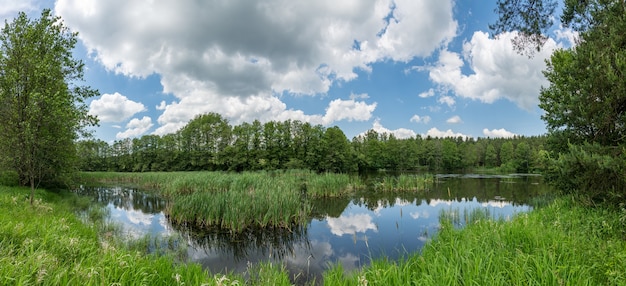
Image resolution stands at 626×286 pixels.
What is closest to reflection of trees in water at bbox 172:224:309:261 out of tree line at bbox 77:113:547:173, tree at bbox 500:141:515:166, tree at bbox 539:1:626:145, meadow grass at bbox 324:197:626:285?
meadow grass at bbox 324:197:626:285

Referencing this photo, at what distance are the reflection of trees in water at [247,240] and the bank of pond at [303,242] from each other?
0.04m

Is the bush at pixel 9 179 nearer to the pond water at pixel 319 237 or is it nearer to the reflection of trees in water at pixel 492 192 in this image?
the pond water at pixel 319 237

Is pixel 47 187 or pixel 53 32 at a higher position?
pixel 53 32

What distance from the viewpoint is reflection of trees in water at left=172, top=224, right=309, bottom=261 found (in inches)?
358

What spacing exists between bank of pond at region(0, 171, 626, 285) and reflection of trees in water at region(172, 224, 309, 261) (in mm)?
39

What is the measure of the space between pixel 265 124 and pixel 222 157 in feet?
34.4

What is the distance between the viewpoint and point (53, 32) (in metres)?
10.7

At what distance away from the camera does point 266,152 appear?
5369 centimetres

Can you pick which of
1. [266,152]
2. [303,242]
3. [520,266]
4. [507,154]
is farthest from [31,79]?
[507,154]

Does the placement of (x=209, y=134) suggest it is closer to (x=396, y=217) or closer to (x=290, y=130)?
(x=290, y=130)

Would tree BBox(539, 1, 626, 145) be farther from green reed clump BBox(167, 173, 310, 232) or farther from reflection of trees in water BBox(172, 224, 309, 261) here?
green reed clump BBox(167, 173, 310, 232)

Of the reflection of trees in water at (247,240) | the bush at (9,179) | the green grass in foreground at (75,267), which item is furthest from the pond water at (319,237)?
the bush at (9,179)

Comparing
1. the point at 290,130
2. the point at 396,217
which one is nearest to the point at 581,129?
the point at 396,217

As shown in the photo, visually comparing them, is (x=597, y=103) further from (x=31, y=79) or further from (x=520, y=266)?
(x=31, y=79)
